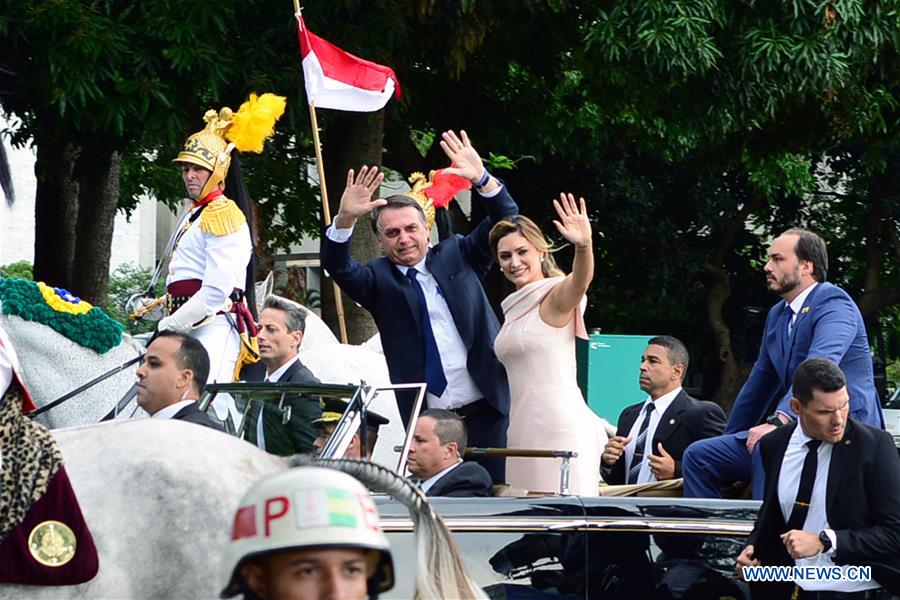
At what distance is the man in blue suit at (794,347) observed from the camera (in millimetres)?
6996

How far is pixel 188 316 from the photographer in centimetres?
788

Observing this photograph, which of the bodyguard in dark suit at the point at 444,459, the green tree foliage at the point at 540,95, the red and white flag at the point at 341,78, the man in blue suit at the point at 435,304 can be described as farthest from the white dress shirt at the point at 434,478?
the green tree foliage at the point at 540,95

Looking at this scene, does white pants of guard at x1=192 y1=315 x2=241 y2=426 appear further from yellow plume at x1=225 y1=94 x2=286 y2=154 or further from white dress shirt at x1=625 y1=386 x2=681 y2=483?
white dress shirt at x1=625 y1=386 x2=681 y2=483

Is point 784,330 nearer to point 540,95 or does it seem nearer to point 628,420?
point 628,420

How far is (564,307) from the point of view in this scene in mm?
6906

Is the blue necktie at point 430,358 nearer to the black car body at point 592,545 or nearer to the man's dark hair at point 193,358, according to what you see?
the man's dark hair at point 193,358

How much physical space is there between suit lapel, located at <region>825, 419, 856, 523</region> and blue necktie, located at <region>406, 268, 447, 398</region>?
2203 millimetres

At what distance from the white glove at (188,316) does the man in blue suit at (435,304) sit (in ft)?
3.02

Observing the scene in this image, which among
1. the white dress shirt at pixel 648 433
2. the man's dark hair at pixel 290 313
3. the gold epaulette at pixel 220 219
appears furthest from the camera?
the man's dark hair at pixel 290 313

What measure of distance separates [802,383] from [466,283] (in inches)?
85.7

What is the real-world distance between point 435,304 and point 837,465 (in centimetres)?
234

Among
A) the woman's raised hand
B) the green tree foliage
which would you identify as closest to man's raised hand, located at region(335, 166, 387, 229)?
the woman's raised hand

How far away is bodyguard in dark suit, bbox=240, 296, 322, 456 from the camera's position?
634 cm

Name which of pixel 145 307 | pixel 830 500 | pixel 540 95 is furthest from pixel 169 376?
pixel 540 95
